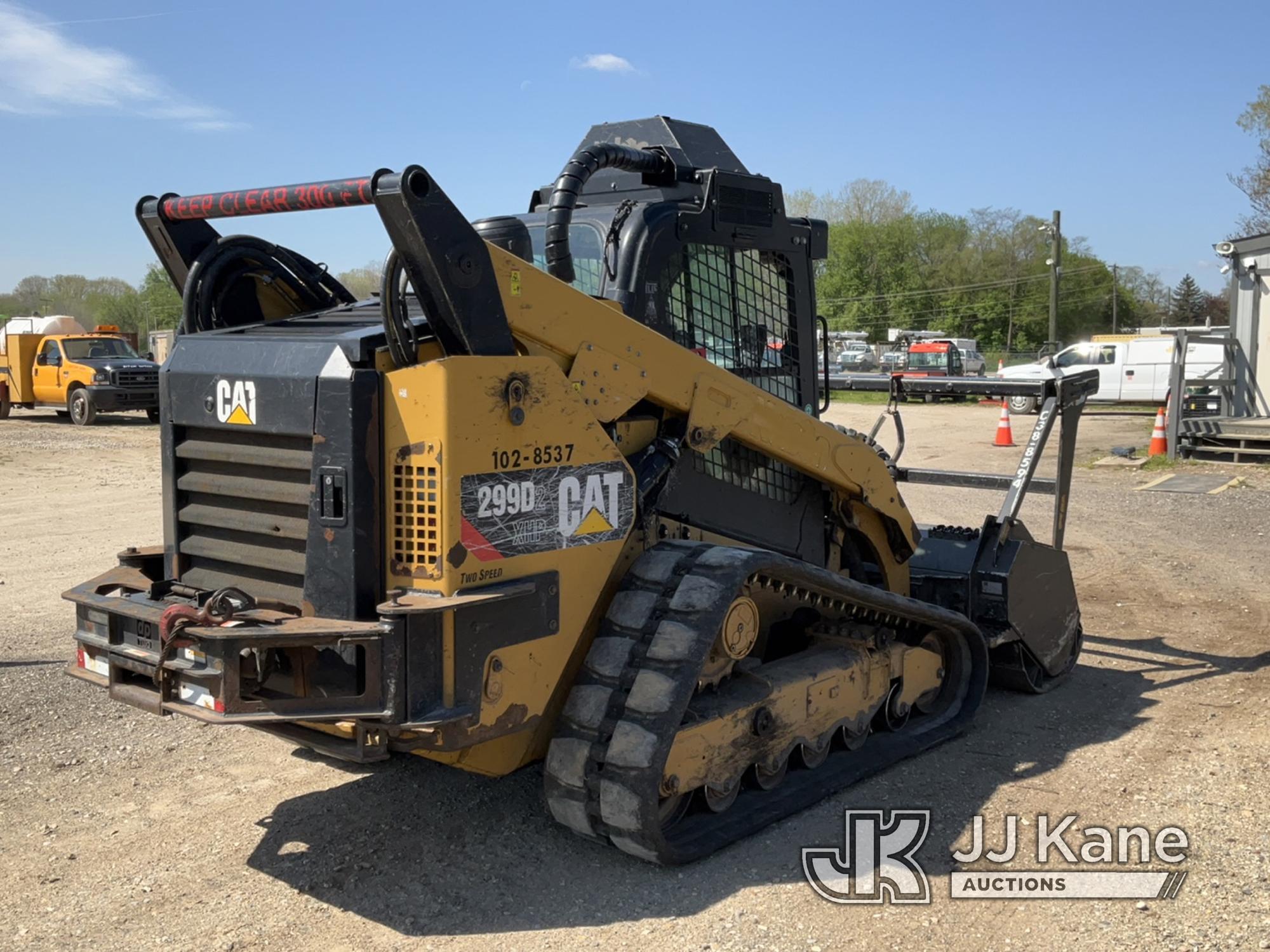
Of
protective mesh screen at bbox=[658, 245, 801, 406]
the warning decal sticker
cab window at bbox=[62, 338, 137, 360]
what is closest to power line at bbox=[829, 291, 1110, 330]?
cab window at bbox=[62, 338, 137, 360]

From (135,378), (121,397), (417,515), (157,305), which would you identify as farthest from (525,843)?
(157,305)

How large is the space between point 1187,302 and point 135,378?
286 feet

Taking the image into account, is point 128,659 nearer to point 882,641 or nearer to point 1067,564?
point 882,641

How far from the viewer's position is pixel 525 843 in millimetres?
4496

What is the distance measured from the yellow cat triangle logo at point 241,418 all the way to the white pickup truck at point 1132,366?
1022 inches

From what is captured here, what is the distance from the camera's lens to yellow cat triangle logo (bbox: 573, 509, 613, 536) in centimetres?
413

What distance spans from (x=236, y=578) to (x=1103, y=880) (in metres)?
3.39

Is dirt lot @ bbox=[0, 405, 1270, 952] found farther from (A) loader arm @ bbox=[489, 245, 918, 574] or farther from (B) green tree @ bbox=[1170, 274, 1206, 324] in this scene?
(B) green tree @ bbox=[1170, 274, 1206, 324]

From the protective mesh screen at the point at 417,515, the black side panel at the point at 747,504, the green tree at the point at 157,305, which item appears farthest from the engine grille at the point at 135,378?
the green tree at the point at 157,305

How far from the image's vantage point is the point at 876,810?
4809 millimetres

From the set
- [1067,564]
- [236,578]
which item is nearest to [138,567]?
[236,578]

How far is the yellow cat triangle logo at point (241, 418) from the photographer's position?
4.11 metres

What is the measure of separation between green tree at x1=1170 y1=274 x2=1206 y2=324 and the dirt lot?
293 ft

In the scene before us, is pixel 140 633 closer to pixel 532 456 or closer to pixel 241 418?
pixel 241 418
